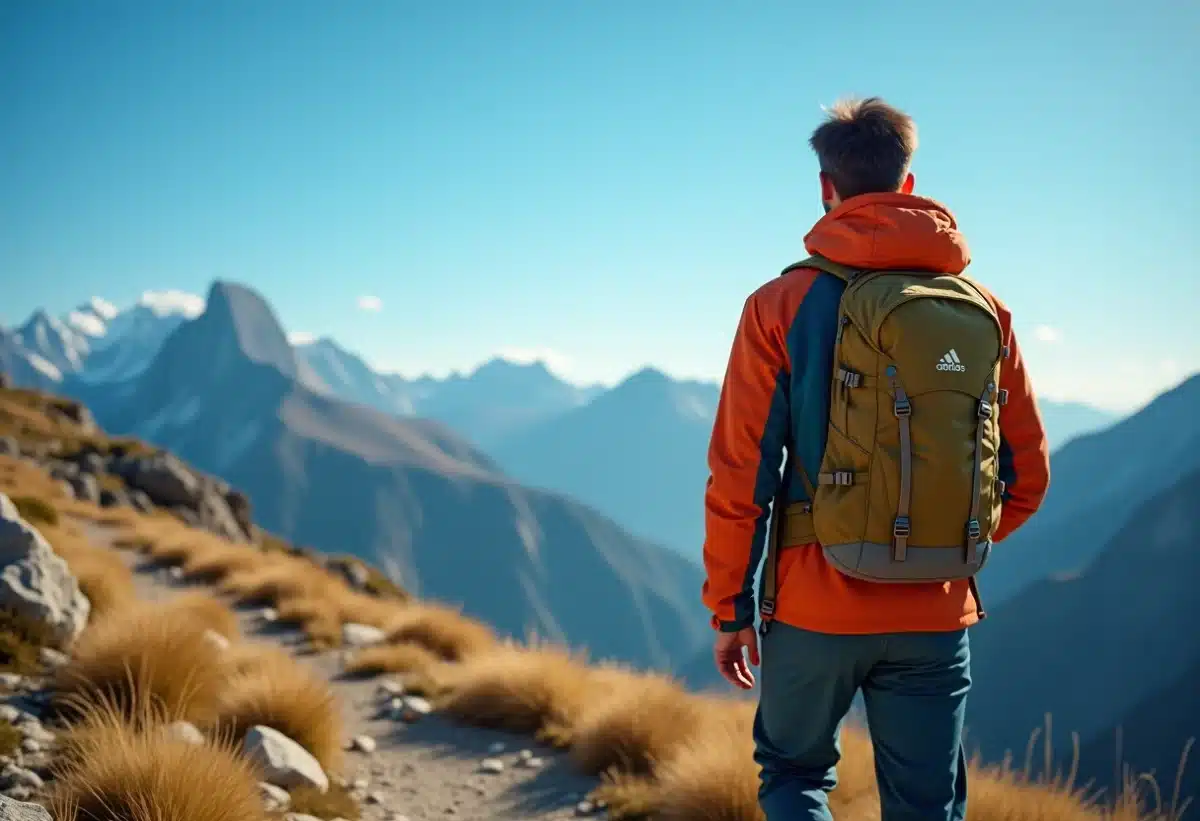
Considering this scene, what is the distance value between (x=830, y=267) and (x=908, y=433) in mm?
621

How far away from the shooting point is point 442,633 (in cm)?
965

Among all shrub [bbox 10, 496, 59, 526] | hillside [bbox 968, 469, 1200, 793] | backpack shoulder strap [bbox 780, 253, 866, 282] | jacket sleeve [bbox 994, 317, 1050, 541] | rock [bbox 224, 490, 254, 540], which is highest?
backpack shoulder strap [bbox 780, 253, 866, 282]

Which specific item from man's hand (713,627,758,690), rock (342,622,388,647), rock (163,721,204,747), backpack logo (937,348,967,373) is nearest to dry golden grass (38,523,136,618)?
rock (342,622,388,647)

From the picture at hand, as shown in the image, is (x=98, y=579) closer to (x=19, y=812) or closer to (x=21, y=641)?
(x=21, y=641)

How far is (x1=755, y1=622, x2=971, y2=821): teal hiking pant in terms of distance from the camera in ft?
8.16

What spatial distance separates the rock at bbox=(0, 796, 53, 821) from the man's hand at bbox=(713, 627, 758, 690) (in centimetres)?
231

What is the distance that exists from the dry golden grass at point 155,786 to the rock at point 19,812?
457 millimetres

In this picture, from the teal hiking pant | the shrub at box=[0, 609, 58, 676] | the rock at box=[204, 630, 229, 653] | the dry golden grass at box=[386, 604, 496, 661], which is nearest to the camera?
the teal hiking pant

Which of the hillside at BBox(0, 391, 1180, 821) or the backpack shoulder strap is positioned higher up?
the backpack shoulder strap

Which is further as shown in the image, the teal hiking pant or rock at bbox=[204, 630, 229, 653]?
rock at bbox=[204, 630, 229, 653]

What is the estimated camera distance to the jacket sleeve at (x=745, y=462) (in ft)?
8.32

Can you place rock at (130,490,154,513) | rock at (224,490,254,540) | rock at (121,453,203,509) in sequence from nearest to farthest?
rock at (130,490,154,513) < rock at (121,453,203,509) < rock at (224,490,254,540)

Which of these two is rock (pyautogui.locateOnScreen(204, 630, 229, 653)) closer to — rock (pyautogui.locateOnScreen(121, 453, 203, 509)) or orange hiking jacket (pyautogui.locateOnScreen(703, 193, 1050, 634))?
orange hiking jacket (pyautogui.locateOnScreen(703, 193, 1050, 634))

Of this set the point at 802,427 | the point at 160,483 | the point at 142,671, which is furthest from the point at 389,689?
the point at 160,483
